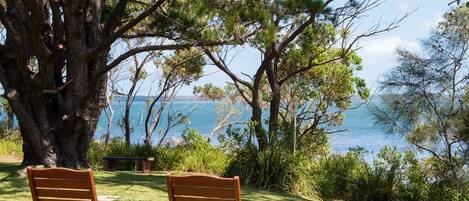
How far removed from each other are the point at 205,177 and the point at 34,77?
6645mm

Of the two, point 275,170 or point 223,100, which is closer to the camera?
point 275,170

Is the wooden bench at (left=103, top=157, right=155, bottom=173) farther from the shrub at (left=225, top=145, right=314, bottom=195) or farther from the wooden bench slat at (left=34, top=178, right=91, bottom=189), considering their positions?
the wooden bench slat at (left=34, top=178, right=91, bottom=189)

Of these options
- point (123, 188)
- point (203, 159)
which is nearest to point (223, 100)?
point (203, 159)

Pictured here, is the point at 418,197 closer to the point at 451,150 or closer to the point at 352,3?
the point at 451,150

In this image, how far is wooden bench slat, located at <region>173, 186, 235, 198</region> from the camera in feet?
12.6

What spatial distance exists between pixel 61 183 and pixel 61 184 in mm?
12

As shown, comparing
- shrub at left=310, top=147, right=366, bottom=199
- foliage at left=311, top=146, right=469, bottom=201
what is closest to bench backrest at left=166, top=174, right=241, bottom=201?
foliage at left=311, top=146, right=469, bottom=201

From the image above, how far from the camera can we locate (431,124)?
1084 cm

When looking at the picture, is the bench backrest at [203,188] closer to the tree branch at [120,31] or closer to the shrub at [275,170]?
the tree branch at [120,31]

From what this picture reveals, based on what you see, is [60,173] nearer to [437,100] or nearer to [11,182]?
[11,182]

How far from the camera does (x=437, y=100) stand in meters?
10.7

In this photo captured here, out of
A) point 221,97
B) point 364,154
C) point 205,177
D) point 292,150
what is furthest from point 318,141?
point 205,177

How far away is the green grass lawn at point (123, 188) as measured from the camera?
7359mm

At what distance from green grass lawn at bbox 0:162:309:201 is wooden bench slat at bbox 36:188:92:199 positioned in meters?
2.47
